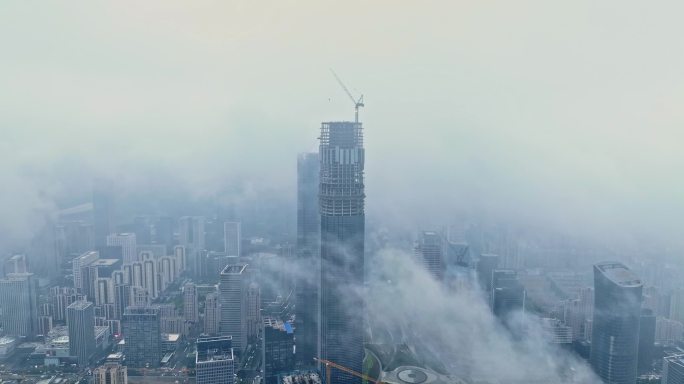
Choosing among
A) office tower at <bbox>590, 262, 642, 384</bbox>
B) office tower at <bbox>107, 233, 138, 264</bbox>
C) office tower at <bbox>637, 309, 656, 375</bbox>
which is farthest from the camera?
office tower at <bbox>107, 233, 138, 264</bbox>

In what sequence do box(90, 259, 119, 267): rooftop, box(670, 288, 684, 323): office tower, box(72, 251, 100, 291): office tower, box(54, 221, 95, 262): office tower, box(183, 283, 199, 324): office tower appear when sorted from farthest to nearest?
box(90, 259, 119, 267): rooftop < box(72, 251, 100, 291): office tower < box(54, 221, 95, 262): office tower < box(183, 283, 199, 324): office tower < box(670, 288, 684, 323): office tower

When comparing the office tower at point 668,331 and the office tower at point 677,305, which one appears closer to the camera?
the office tower at point 668,331

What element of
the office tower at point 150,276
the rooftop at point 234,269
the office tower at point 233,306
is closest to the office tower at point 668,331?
the office tower at point 233,306

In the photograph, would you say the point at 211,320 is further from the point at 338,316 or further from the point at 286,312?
the point at 338,316

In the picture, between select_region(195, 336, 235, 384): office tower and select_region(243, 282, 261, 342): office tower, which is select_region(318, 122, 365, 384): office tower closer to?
select_region(195, 336, 235, 384): office tower

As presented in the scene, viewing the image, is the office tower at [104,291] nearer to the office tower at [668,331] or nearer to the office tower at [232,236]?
the office tower at [232,236]

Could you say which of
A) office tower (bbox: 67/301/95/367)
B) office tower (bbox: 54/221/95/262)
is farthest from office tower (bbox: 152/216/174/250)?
office tower (bbox: 67/301/95/367)

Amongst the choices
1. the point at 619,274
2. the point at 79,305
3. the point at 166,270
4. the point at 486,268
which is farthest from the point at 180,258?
the point at 619,274

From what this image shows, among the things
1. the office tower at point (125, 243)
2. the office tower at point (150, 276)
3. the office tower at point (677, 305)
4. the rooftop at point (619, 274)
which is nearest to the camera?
the rooftop at point (619, 274)
